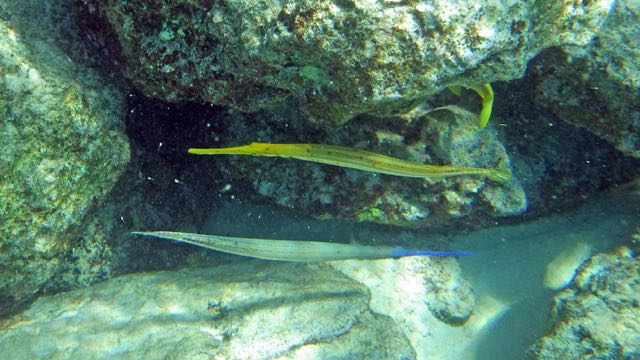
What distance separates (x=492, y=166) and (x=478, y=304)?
6.84ft

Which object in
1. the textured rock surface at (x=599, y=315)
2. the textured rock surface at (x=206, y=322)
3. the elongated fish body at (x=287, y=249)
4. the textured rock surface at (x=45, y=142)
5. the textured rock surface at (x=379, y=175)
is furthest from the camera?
the textured rock surface at (x=379, y=175)

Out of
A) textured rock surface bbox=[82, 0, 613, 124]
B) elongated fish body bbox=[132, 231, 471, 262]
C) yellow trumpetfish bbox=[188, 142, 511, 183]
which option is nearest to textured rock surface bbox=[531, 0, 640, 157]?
textured rock surface bbox=[82, 0, 613, 124]

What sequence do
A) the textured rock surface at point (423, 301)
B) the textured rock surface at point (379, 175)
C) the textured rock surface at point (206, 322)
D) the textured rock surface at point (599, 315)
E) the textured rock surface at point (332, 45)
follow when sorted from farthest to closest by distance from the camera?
the textured rock surface at point (423, 301) → the textured rock surface at point (379, 175) → the textured rock surface at point (599, 315) → the textured rock surface at point (206, 322) → the textured rock surface at point (332, 45)

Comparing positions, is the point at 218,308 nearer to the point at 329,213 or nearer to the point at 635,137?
the point at 329,213

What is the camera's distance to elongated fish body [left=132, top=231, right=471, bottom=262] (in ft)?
12.0

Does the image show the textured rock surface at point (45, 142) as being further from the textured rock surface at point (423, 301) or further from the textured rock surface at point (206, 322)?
the textured rock surface at point (423, 301)

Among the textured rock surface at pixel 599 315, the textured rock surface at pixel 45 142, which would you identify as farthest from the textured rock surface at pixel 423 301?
the textured rock surface at pixel 45 142

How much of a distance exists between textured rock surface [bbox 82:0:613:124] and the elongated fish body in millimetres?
1260

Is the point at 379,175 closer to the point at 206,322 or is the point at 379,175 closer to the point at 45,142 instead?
the point at 206,322

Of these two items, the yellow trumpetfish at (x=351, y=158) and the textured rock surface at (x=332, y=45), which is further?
the yellow trumpetfish at (x=351, y=158)

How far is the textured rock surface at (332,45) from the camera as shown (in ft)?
8.67

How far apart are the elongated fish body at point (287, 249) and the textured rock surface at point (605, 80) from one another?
7.72 ft

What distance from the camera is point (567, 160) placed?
502 cm

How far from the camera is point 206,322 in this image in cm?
373
